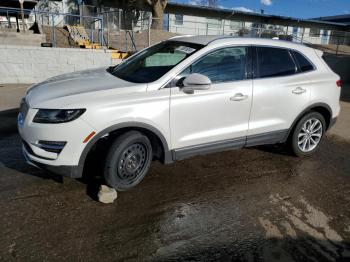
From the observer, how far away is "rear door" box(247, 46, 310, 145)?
4.48 metres

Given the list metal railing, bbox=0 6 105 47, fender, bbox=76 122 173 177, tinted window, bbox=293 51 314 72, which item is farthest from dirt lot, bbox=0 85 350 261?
metal railing, bbox=0 6 105 47

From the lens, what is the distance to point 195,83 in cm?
373

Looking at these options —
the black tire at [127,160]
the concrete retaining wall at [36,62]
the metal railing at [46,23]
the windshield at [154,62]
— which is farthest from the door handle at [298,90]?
the metal railing at [46,23]

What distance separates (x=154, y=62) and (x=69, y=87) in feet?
4.38

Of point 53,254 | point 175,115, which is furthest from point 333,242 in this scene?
point 53,254

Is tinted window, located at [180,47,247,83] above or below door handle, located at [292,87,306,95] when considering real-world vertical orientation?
above

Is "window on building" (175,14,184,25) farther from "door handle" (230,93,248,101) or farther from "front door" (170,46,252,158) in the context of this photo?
"door handle" (230,93,248,101)

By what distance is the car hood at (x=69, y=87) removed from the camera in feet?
11.4

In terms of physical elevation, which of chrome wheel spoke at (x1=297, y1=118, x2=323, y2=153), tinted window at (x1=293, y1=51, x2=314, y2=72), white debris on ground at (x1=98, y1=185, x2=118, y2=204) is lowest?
white debris on ground at (x1=98, y1=185, x2=118, y2=204)

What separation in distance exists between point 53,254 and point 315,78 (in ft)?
13.8

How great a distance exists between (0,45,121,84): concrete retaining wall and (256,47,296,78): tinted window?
29.7 ft

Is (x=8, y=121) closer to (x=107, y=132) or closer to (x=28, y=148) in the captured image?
(x=28, y=148)

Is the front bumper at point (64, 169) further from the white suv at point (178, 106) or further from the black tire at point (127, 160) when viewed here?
the black tire at point (127, 160)

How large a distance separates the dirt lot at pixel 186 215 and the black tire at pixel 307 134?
0.41 meters
